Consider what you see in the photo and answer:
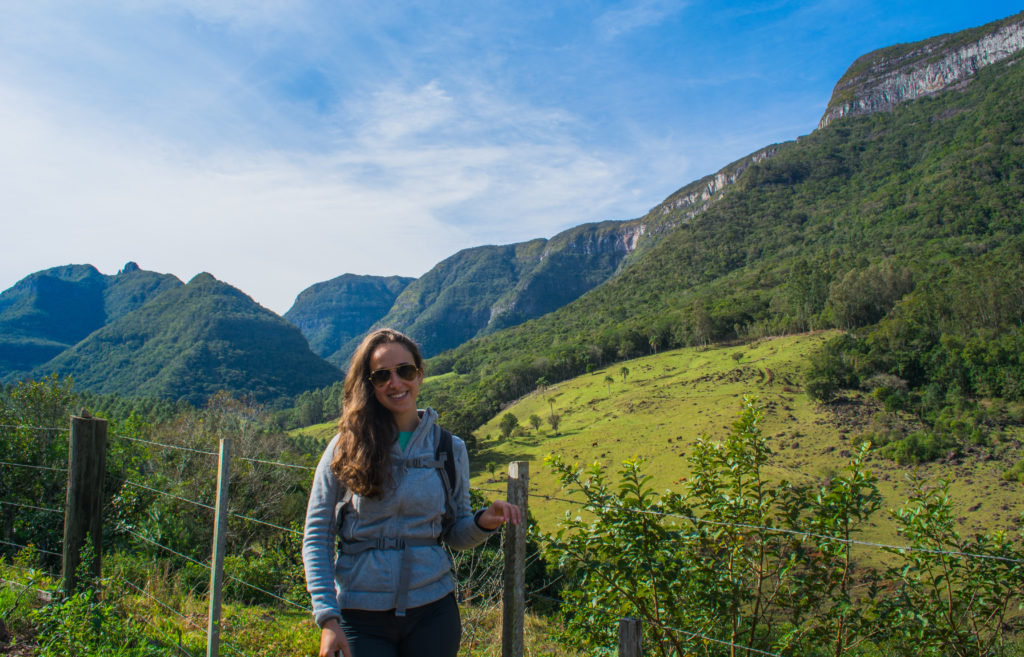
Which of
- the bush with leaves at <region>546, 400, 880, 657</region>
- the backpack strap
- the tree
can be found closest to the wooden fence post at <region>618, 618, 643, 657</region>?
the backpack strap

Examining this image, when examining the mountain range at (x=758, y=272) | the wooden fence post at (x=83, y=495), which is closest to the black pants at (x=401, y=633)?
the wooden fence post at (x=83, y=495)

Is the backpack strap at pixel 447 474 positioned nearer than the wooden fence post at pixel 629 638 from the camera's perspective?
No

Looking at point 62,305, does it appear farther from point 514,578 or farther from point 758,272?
point 514,578

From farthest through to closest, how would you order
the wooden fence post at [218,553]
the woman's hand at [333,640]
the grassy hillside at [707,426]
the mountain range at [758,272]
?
the mountain range at [758,272] < the grassy hillside at [707,426] < the wooden fence post at [218,553] < the woman's hand at [333,640]

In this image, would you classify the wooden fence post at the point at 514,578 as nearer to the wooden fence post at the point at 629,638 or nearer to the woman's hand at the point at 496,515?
the woman's hand at the point at 496,515

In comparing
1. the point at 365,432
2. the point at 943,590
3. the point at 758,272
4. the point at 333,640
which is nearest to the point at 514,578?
the point at 333,640

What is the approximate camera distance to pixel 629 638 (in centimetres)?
185

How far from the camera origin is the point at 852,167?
146 meters

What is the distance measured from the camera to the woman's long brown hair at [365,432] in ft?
6.18

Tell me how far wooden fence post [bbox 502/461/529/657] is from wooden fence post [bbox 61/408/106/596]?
9.28 feet

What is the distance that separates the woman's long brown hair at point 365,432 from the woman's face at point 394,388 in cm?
3

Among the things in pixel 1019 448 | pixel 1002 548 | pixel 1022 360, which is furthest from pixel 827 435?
pixel 1002 548

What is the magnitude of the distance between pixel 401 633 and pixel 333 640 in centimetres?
27

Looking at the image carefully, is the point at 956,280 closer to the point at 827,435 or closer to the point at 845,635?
the point at 827,435
